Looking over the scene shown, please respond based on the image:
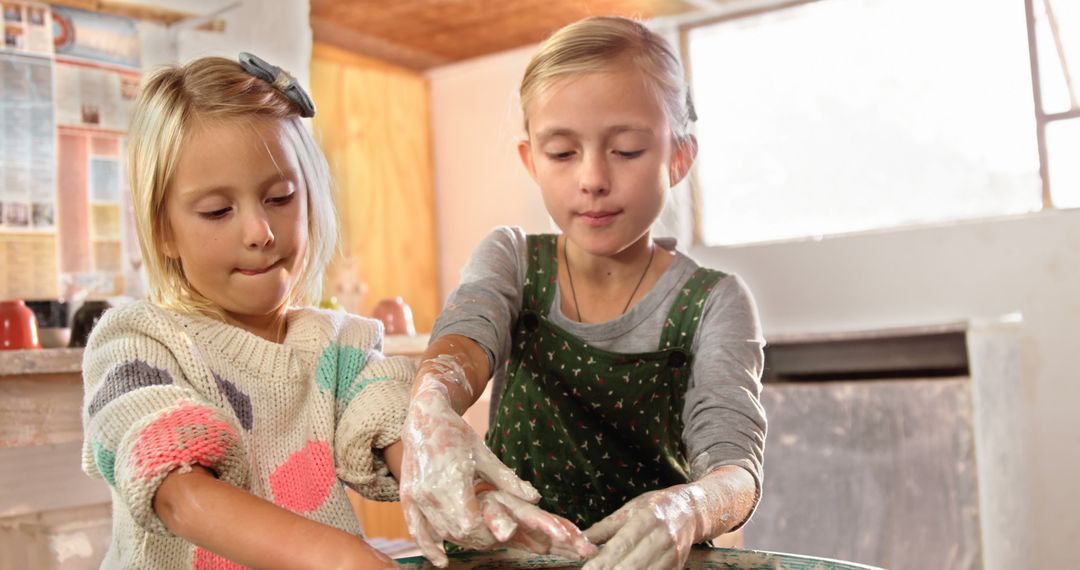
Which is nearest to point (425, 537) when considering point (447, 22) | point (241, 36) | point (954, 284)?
point (241, 36)

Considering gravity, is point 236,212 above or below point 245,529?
above

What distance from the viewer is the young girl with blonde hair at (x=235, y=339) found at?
93cm

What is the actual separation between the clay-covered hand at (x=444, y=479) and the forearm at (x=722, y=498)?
7.7 inches

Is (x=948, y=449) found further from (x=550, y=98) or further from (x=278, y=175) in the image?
(x=278, y=175)

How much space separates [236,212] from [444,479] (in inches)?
14.9

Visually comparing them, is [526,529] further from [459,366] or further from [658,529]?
[459,366]

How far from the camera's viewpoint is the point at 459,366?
43.5 inches

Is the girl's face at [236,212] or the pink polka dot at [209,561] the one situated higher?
the girl's face at [236,212]

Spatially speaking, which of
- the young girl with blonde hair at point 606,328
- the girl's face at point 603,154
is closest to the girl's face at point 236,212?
the young girl with blonde hair at point 606,328

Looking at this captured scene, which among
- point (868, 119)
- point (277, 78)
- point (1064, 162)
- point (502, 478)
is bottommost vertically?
point (502, 478)

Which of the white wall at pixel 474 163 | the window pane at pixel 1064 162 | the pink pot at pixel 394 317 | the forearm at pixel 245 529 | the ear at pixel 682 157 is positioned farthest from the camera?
the white wall at pixel 474 163

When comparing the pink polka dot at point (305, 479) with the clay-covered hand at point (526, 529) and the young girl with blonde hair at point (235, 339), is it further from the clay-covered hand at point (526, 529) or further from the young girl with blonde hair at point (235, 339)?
the clay-covered hand at point (526, 529)

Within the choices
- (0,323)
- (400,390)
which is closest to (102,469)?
(400,390)

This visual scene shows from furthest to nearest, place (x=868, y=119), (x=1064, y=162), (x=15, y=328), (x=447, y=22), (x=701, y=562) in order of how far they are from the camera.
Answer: (x=447, y=22) → (x=868, y=119) → (x=1064, y=162) → (x=15, y=328) → (x=701, y=562)
